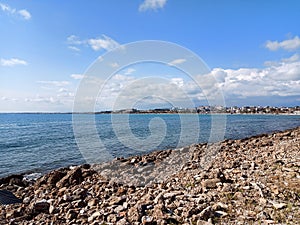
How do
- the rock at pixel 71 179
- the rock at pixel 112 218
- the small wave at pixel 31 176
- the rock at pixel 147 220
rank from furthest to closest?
the small wave at pixel 31 176 < the rock at pixel 71 179 < the rock at pixel 112 218 < the rock at pixel 147 220

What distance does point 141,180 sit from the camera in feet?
32.9

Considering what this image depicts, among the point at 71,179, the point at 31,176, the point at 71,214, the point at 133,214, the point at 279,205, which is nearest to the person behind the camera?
the point at 279,205

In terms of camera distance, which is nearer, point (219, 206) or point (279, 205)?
point (279, 205)

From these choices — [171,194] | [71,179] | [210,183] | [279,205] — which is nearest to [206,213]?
[171,194]

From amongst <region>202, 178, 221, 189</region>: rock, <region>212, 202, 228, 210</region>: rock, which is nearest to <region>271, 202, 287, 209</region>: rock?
<region>212, 202, 228, 210</region>: rock

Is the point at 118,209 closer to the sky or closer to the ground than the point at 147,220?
closer to the ground

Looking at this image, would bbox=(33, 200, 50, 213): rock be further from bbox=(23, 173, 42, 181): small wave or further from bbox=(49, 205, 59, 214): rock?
bbox=(23, 173, 42, 181): small wave

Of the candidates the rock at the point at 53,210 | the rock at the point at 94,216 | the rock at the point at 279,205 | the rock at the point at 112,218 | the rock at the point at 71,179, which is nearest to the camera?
the rock at the point at 279,205

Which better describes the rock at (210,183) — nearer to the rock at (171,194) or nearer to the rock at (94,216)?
the rock at (171,194)

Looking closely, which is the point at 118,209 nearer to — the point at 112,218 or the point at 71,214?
the point at 112,218

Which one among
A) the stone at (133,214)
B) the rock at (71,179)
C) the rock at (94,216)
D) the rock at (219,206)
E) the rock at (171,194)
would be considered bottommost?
the rock at (71,179)

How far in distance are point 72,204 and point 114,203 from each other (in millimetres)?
1340

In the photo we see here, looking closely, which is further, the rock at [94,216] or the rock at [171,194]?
the rock at [171,194]

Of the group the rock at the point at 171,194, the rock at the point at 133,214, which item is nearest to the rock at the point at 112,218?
the rock at the point at 133,214
